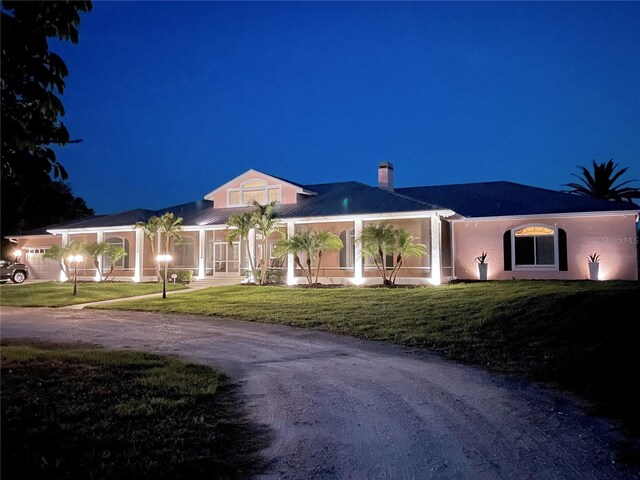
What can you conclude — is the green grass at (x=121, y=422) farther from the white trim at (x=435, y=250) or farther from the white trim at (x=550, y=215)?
the white trim at (x=550, y=215)

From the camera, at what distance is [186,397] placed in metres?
6.45

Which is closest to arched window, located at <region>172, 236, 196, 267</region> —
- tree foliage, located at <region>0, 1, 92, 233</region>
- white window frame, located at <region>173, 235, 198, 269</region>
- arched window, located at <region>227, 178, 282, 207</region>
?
white window frame, located at <region>173, 235, 198, 269</region>

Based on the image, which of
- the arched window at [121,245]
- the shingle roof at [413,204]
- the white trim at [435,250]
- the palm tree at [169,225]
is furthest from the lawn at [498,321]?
the arched window at [121,245]

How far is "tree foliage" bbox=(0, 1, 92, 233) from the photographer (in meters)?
4.33

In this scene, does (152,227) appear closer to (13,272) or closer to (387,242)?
(13,272)

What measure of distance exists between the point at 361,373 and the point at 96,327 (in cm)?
849

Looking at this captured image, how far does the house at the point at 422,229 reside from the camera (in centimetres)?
2038

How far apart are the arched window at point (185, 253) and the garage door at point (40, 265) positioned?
28.2 feet

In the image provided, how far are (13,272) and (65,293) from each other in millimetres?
10093

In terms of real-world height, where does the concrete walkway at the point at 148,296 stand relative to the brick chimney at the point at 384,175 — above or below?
below

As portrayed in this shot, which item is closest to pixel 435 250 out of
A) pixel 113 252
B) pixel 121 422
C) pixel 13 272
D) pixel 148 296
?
pixel 148 296

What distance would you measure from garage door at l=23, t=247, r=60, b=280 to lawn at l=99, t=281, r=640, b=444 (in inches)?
623

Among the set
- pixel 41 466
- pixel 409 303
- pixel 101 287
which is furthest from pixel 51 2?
pixel 101 287

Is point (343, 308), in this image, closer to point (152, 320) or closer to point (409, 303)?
point (409, 303)
